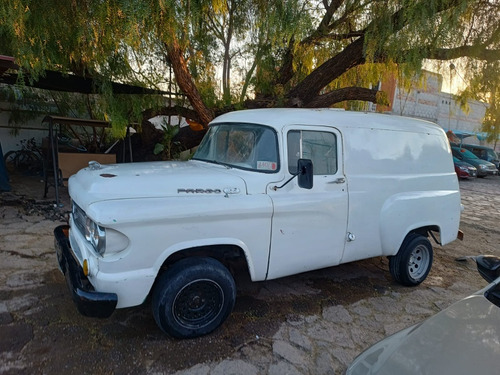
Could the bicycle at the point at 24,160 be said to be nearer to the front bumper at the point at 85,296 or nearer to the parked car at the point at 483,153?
the front bumper at the point at 85,296

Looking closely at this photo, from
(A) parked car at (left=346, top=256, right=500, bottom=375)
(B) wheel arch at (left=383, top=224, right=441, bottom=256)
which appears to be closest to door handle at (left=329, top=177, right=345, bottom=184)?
(B) wheel arch at (left=383, top=224, right=441, bottom=256)

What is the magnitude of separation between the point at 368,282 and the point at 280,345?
2.04 metres

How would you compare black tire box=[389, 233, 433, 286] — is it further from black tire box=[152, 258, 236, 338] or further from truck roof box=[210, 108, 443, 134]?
black tire box=[152, 258, 236, 338]

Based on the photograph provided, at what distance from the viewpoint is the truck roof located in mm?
3561

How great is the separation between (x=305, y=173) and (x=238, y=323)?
1672mm

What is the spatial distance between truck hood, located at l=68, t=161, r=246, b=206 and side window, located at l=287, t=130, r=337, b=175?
0.68 m

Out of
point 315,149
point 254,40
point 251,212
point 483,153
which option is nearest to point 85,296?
point 251,212

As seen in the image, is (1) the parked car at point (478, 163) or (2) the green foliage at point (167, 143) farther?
(1) the parked car at point (478, 163)

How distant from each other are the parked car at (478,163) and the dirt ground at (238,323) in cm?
1757

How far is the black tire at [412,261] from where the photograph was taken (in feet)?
14.2

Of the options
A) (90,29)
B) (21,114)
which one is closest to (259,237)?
(90,29)

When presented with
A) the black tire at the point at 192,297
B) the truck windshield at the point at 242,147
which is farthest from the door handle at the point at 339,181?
the black tire at the point at 192,297

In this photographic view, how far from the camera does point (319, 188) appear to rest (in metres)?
3.59

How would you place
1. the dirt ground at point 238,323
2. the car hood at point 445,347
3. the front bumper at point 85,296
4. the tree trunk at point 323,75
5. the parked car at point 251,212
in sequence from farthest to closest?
1. the tree trunk at point 323,75
2. the dirt ground at point 238,323
3. the parked car at point 251,212
4. the front bumper at point 85,296
5. the car hood at point 445,347
